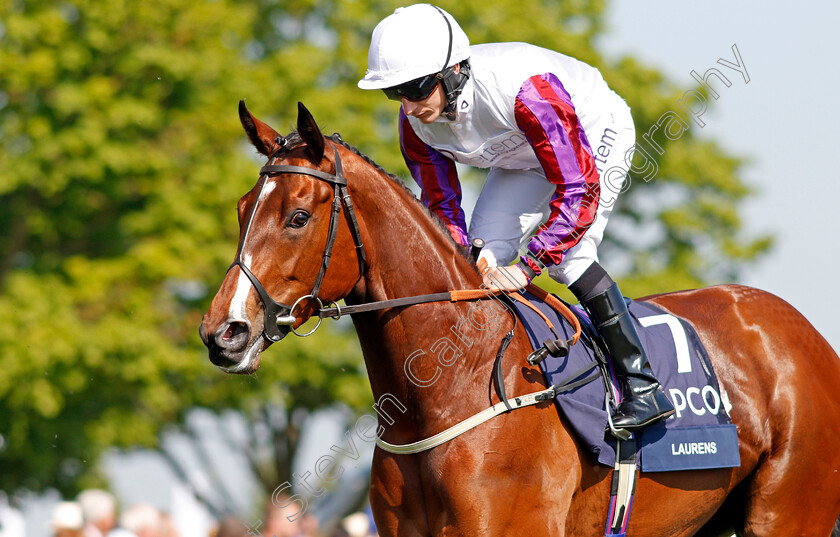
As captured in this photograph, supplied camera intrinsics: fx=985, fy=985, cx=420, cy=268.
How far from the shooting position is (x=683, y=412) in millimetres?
4457

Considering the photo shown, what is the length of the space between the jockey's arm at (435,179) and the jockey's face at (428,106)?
47 centimetres

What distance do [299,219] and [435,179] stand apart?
3.89ft

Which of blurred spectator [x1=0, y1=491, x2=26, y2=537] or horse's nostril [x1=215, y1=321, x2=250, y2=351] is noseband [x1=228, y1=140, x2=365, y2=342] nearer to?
horse's nostril [x1=215, y1=321, x2=250, y2=351]

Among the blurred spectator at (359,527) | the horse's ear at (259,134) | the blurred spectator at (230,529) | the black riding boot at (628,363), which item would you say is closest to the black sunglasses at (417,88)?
the horse's ear at (259,134)

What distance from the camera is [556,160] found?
4129mm

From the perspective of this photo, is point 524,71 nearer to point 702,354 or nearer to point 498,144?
point 498,144

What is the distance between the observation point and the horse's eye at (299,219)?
375cm

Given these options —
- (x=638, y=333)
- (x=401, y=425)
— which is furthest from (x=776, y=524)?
(x=401, y=425)

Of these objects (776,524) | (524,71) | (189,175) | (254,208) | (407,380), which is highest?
(524,71)

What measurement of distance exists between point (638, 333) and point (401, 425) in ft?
4.05

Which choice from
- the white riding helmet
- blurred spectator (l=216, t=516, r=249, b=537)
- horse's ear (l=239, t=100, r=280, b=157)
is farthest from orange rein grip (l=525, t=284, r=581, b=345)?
blurred spectator (l=216, t=516, r=249, b=537)

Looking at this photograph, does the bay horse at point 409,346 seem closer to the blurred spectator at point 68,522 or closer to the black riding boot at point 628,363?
the black riding boot at point 628,363

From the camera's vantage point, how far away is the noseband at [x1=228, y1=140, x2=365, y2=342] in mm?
3670

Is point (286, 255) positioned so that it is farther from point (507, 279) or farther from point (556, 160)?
point (556, 160)
